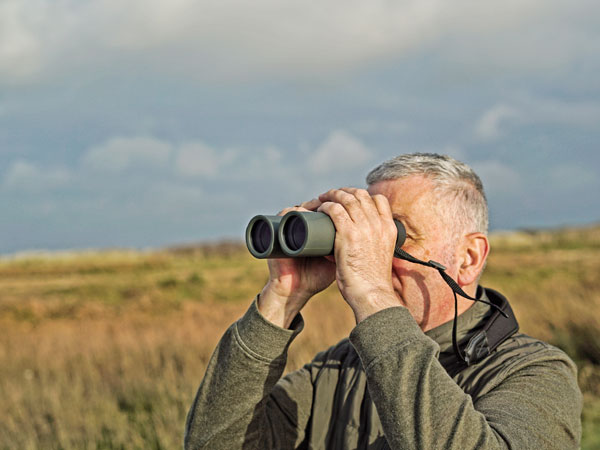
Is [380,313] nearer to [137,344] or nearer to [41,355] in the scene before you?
[137,344]

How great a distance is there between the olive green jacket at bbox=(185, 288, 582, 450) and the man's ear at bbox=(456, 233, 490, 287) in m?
0.11

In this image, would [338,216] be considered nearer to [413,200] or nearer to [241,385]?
[413,200]

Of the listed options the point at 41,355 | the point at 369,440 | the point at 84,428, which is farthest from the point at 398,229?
the point at 41,355

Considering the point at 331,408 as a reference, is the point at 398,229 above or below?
above

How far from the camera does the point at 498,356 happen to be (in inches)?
73.9

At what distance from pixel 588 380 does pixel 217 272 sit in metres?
31.4

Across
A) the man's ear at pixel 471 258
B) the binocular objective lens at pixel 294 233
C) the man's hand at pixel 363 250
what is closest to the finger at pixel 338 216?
the man's hand at pixel 363 250

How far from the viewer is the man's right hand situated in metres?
2.01

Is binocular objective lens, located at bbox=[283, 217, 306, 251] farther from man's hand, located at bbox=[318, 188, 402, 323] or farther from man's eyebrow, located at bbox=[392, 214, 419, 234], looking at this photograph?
man's eyebrow, located at bbox=[392, 214, 419, 234]

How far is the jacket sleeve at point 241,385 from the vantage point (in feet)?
6.41

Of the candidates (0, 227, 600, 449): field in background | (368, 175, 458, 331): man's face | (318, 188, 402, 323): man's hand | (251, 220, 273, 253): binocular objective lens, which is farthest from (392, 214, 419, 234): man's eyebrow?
(0, 227, 600, 449): field in background

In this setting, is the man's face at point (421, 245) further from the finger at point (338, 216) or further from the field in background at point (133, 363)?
the field in background at point (133, 363)

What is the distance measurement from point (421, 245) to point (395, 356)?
22.7 inches

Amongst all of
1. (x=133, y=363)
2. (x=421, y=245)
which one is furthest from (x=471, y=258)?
(x=133, y=363)
